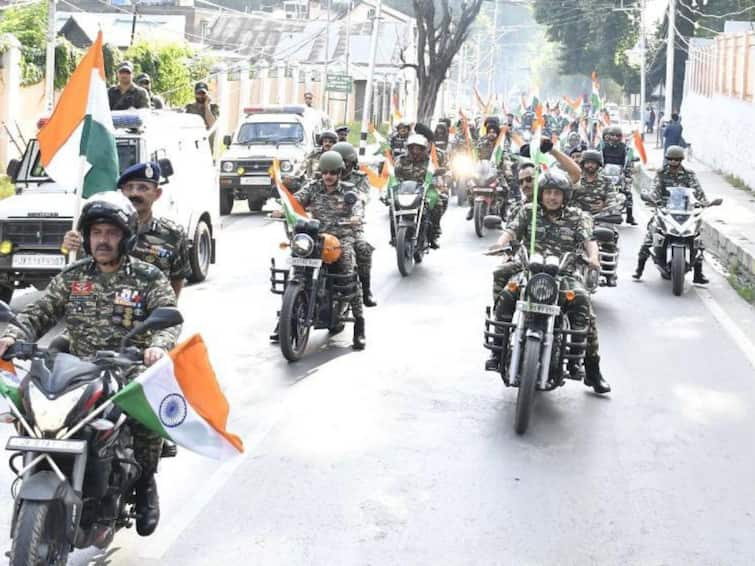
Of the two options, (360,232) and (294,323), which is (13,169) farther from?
(294,323)

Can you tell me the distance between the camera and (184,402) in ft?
15.9

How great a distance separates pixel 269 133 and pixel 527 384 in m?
17.5

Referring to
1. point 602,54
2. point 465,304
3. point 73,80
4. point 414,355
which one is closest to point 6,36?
point 465,304

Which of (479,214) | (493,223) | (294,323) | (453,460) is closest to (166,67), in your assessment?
(479,214)

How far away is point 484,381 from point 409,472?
8.60 feet

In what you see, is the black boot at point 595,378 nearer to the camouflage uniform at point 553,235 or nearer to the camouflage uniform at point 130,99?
the camouflage uniform at point 553,235

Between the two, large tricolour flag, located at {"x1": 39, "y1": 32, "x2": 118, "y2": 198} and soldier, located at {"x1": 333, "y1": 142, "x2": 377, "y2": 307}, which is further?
soldier, located at {"x1": 333, "y1": 142, "x2": 377, "y2": 307}

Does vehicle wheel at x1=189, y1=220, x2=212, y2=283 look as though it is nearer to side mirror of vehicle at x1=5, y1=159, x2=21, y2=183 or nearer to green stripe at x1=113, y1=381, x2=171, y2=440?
side mirror of vehicle at x1=5, y1=159, x2=21, y2=183

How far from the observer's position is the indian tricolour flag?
15.7 ft

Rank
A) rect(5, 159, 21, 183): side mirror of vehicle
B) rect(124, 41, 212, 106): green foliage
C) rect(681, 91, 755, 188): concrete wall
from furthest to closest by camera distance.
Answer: rect(124, 41, 212, 106): green foliage < rect(681, 91, 755, 188): concrete wall < rect(5, 159, 21, 183): side mirror of vehicle

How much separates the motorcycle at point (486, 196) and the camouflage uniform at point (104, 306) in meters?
14.5

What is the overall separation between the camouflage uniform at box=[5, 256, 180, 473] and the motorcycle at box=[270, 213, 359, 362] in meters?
4.41

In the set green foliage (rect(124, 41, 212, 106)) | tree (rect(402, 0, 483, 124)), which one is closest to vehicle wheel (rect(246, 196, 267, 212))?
green foliage (rect(124, 41, 212, 106))

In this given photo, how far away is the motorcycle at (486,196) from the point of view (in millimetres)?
20344
